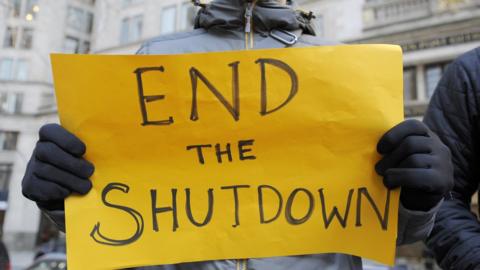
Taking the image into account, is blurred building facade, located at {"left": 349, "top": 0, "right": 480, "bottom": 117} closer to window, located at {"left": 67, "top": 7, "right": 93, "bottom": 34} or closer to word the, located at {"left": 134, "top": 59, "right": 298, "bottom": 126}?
word the, located at {"left": 134, "top": 59, "right": 298, "bottom": 126}

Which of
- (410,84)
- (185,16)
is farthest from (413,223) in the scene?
(185,16)

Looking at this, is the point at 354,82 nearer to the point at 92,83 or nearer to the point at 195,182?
the point at 195,182

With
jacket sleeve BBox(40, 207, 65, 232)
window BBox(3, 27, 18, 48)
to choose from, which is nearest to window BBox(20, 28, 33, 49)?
window BBox(3, 27, 18, 48)

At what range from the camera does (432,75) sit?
15.3m

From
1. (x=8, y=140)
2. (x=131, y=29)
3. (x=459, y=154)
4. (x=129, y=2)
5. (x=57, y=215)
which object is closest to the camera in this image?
(x=57, y=215)

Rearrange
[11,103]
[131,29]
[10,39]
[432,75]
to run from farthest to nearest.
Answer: [11,103] < [10,39] < [131,29] < [432,75]

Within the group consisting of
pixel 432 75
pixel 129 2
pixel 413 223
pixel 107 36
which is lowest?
pixel 413 223

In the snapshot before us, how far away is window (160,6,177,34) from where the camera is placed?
23.4 meters

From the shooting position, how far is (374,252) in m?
1.40

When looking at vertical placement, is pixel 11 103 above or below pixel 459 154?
above

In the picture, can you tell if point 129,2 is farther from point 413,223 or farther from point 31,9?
point 413,223

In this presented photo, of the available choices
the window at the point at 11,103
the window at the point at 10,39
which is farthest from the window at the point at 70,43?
the window at the point at 11,103

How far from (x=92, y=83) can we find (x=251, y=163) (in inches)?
23.2

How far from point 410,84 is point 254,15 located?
612 inches
